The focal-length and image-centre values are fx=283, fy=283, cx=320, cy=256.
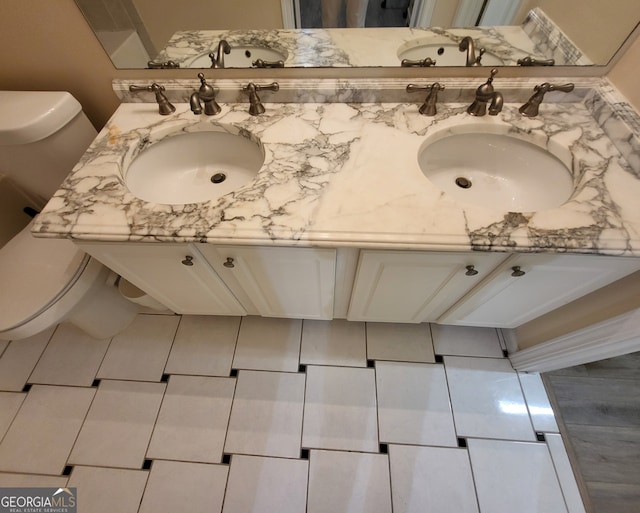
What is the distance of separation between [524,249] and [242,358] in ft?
3.73

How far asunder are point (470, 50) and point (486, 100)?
0.54ft

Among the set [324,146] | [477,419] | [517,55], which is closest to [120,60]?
[324,146]

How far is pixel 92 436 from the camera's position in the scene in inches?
43.9

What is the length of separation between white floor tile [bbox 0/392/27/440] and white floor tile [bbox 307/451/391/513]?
1.24m

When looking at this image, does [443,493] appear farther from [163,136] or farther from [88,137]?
[88,137]

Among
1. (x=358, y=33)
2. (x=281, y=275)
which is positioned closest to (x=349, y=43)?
(x=358, y=33)

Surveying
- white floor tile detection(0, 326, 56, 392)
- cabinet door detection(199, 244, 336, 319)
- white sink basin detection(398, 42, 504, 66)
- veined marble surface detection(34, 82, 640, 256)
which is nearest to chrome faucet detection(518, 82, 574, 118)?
veined marble surface detection(34, 82, 640, 256)

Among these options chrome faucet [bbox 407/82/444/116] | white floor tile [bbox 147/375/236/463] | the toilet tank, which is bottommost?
white floor tile [bbox 147/375/236/463]

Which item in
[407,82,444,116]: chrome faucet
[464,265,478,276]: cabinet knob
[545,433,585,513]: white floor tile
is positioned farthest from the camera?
[545,433,585,513]: white floor tile

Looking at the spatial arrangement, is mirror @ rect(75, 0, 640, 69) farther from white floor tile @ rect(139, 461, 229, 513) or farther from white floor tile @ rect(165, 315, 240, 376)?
white floor tile @ rect(139, 461, 229, 513)

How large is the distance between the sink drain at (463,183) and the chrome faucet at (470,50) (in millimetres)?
346

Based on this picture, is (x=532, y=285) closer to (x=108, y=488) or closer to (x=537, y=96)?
(x=537, y=96)

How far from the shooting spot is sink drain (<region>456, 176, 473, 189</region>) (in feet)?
3.06

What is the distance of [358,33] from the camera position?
0.90 metres
